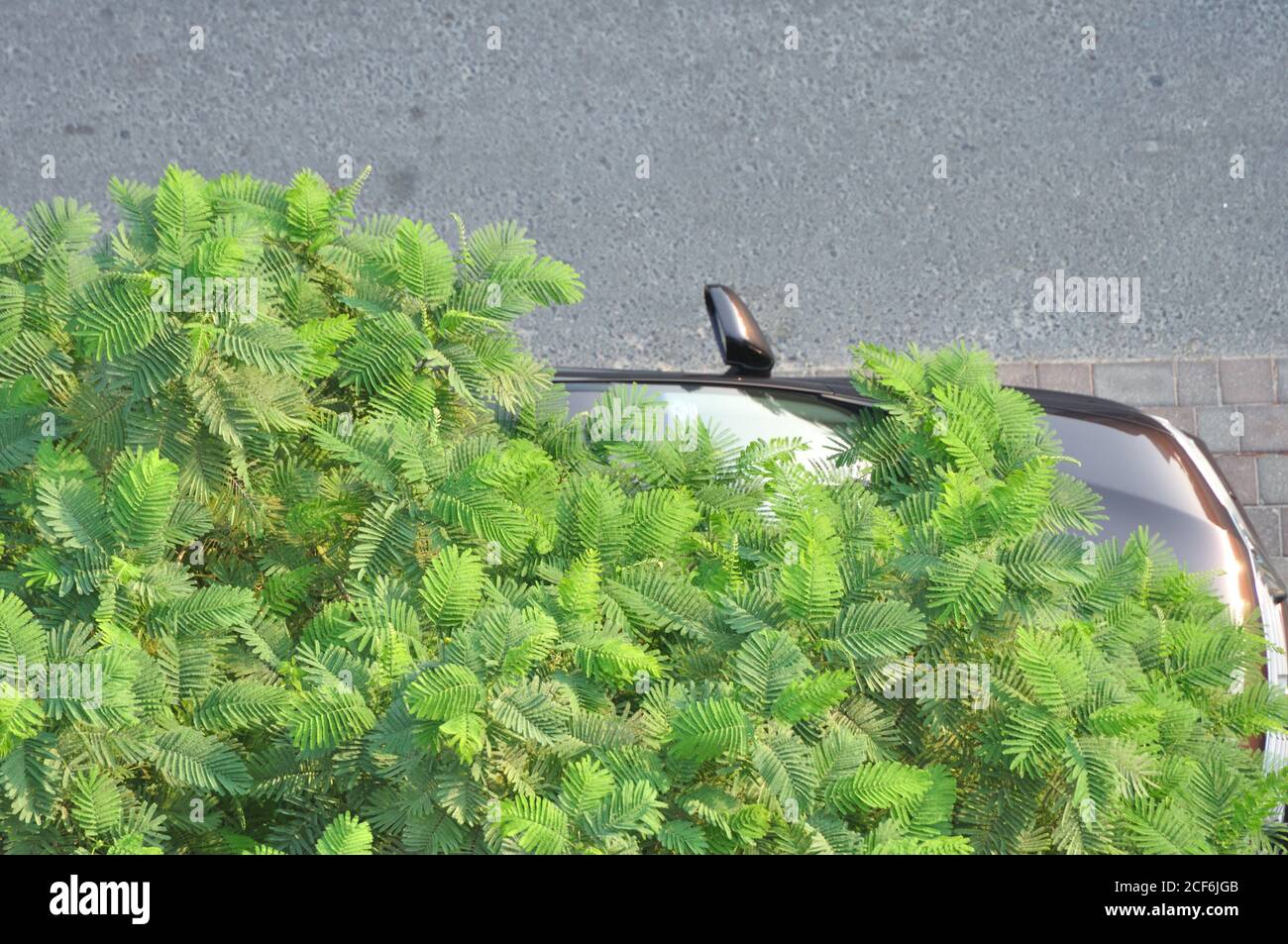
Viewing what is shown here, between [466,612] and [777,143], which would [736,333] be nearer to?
[777,143]

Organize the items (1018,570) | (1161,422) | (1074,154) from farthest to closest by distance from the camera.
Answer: (1074,154), (1161,422), (1018,570)

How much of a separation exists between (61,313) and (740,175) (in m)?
3.65

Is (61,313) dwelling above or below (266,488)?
above

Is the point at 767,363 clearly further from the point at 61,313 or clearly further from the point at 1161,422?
the point at 61,313

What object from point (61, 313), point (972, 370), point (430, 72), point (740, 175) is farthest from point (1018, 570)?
point (430, 72)

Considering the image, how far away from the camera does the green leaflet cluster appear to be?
5.29 feet

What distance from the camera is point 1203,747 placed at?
1878 mm

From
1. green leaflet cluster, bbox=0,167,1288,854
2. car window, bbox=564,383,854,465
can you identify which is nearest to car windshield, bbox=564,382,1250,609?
car window, bbox=564,383,854,465

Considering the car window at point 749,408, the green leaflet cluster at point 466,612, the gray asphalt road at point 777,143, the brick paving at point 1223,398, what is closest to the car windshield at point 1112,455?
the car window at point 749,408

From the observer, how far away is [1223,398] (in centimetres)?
482

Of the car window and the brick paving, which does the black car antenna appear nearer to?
the car window
